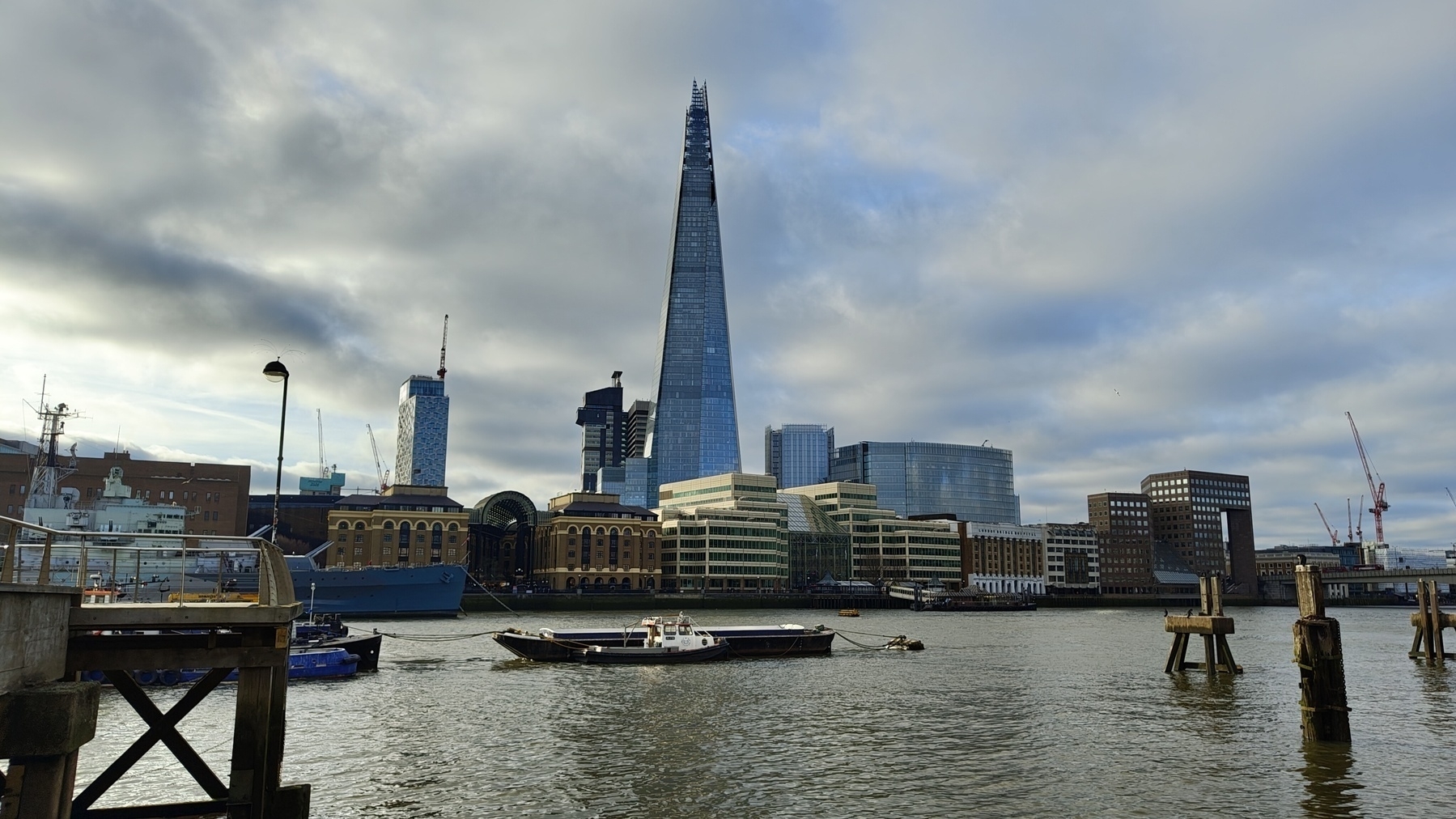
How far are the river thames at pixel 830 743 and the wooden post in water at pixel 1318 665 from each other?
3.60 feet

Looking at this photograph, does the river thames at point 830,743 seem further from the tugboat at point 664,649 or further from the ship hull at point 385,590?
the ship hull at point 385,590

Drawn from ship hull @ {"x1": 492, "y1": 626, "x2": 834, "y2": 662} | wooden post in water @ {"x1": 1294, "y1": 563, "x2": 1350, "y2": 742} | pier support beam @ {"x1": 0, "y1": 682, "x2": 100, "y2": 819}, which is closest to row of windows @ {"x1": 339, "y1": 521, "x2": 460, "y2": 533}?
ship hull @ {"x1": 492, "y1": 626, "x2": 834, "y2": 662}

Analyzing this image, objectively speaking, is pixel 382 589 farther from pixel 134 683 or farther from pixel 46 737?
pixel 46 737

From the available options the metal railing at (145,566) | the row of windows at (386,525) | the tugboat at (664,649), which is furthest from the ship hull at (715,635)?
the row of windows at (386,525)

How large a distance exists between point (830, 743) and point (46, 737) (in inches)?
1125

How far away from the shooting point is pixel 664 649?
72.6 m

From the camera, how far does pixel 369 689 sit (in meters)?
54.2

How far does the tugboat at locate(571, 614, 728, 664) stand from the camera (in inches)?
2810

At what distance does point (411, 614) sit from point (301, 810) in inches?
5076

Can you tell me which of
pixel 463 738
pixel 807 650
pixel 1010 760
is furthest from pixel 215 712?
pixel 807 650

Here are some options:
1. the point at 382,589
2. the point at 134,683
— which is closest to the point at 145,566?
the point at 382,589

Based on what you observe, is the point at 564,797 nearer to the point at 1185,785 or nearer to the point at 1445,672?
the point at 1185,785

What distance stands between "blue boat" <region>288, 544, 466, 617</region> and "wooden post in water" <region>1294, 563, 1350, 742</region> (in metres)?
120

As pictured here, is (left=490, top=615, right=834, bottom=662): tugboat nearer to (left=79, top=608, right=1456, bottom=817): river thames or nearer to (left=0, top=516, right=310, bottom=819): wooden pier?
(left=79, top=608, right=1456, bottom=817): river thames
